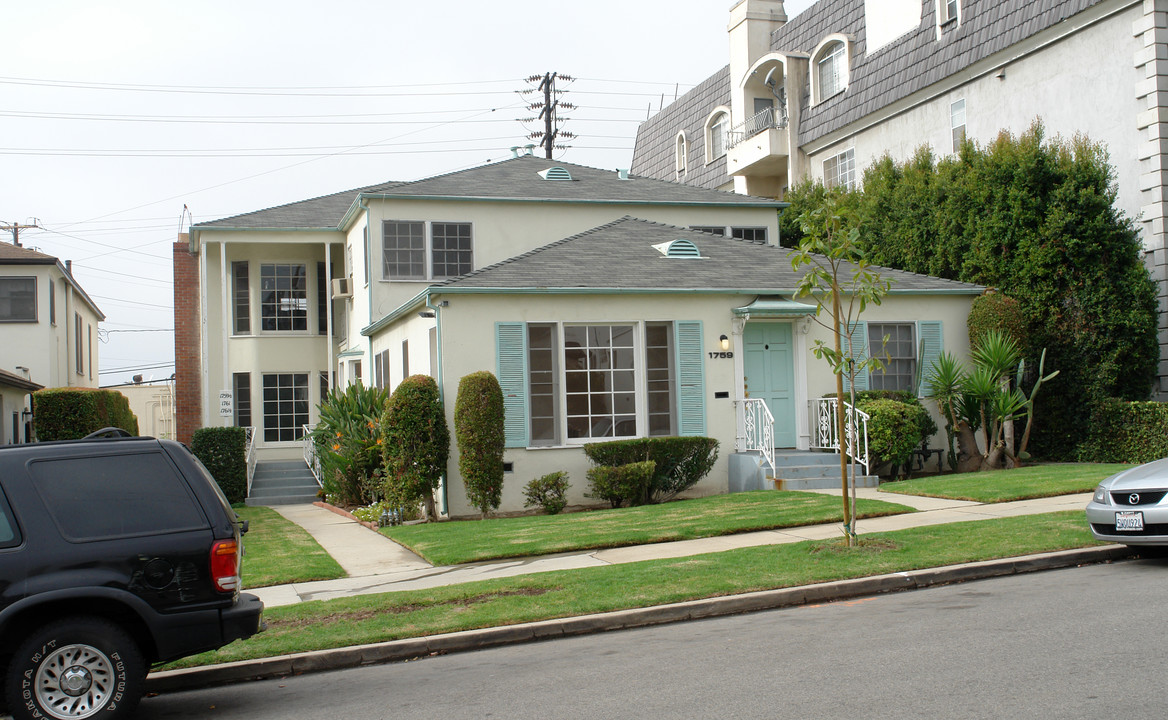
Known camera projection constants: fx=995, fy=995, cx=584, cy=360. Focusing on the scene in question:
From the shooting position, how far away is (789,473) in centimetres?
1627

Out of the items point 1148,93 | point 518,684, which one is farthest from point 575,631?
point 1148,93

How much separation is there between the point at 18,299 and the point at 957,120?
25660mm

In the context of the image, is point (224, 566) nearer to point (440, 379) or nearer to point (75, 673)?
point (75, 673)

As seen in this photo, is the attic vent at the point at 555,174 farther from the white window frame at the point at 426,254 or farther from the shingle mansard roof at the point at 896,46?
the shingle mansard roof at the point at 896,46

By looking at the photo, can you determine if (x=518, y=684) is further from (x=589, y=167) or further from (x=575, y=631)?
(x=589, y=167)

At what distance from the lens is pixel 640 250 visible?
18.5m

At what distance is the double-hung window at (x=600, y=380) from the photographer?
16.1 meters

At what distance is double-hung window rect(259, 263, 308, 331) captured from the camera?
2597 cm

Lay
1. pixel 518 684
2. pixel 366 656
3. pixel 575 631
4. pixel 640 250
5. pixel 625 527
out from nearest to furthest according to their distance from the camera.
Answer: pixel 518 684 → pixel 366 656 → pixel 575 631 → pixel 625 527 → pixel 640 250

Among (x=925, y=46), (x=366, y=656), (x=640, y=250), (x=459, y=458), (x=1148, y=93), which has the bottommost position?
(x=366, y=656)

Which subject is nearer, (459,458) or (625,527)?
(625,527)

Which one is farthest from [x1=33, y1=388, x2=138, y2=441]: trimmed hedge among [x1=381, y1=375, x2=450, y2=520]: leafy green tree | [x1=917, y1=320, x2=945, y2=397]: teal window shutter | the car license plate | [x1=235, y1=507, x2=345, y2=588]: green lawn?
the car license plate

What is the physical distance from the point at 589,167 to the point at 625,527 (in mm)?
15840

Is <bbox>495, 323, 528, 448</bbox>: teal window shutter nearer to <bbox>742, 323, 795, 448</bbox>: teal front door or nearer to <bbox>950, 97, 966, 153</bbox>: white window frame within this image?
<bbox>742, 323, 795, 448</bbox>: teal front door
